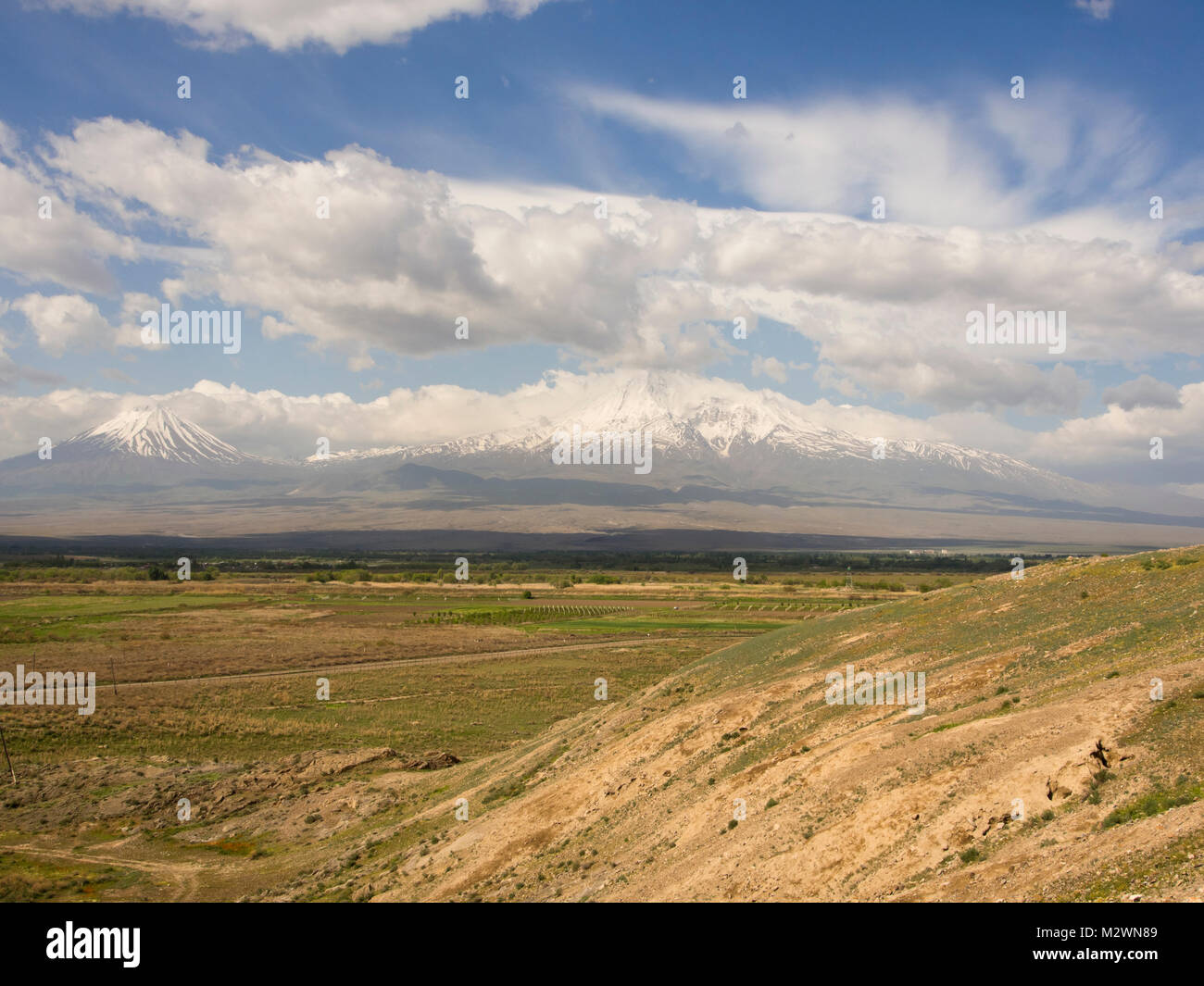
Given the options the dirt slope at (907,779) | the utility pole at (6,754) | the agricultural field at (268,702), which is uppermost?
the dirt slope at (907,779)

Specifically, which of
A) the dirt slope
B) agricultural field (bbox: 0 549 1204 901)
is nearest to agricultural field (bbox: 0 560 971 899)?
agricultural field (bbox: 0 549 1204 901)

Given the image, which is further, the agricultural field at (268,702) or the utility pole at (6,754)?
the utility pole at (6,754)

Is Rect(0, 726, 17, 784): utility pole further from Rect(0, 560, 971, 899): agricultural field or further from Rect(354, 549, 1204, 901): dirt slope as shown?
Rect(354, 549, 1204, 901): dirt slope

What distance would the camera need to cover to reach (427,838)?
78.9ft

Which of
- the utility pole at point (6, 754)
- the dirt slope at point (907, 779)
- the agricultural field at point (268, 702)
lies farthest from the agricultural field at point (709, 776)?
the utility pole at point (6, 754)

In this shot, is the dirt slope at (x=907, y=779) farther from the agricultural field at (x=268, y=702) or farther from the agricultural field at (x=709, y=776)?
the agricultural field at (x=268, y=702)

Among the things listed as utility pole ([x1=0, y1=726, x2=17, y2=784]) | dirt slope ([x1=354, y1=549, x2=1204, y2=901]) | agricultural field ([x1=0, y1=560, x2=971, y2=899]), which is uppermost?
dirt slope ([x1=354, y1=549, x2=1204, y2=901])

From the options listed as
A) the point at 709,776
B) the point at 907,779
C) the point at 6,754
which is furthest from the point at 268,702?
the point at 907,779

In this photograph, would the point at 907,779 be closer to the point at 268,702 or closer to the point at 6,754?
the point at 6,754

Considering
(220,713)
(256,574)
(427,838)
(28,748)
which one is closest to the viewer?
(427,838)

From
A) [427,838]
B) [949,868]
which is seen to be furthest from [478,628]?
[949,868]

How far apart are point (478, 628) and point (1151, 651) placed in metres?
83.1
